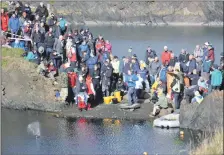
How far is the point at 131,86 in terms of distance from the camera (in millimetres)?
32125

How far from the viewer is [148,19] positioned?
9419cm

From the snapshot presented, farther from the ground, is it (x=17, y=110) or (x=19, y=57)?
(x=19, y=57)

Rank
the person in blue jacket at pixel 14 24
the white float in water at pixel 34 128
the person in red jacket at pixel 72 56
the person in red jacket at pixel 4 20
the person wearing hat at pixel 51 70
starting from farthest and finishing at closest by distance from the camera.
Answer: the person in red jacket at pixel 4 20 → the person in blue jacket at pixel 14 24 → the person in red jacket at pixel 72 56 → the person wearing hat at pixel 51 70 → the white float in water at pixel 34 128

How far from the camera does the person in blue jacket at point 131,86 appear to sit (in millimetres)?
31859

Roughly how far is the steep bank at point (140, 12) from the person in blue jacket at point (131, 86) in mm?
61199

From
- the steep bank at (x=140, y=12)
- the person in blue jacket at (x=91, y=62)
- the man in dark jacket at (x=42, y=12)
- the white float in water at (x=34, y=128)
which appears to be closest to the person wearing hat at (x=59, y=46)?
the person in blue jacket at (x=91, y=62)

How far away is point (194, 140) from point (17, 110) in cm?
1034

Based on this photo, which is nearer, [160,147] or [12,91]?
[160,147]

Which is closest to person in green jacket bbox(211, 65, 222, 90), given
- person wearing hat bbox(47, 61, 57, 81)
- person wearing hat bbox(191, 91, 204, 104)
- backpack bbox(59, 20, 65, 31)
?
person wearing hat bbox(191, 91, 204, 104)

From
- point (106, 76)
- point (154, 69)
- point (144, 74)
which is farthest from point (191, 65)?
point (106, 76)

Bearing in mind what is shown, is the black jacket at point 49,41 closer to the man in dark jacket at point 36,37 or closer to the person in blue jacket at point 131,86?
the man in dark jacket at point 36,37

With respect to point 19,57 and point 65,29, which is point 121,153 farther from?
point 65,29

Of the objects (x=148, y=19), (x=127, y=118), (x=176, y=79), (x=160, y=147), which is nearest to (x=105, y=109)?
(x=127, y=118)

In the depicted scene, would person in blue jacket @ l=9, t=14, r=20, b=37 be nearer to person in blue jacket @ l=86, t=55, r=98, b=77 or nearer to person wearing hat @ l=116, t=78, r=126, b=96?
person in blue jacket @ l=86, t=55, r=98, b=77
